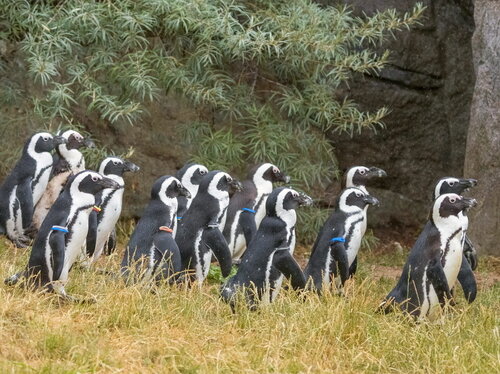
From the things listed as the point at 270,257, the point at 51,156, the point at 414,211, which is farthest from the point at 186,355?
the point at 414,211

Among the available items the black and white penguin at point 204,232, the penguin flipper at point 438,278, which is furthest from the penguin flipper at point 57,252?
the penguin flipper at point 438,278

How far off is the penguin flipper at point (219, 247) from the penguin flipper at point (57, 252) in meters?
1.20

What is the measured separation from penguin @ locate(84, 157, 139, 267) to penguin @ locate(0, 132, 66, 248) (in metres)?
0.54

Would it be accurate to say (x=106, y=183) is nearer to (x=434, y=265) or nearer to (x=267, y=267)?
(x=267, y=267)

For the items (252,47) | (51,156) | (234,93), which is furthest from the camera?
(234,93)

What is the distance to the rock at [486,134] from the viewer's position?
9.23 meters

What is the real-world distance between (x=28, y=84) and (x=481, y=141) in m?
4.30

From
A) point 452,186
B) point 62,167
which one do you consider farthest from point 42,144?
point 452,186

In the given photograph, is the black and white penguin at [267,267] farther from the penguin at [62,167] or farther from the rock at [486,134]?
the rock at [486,134]

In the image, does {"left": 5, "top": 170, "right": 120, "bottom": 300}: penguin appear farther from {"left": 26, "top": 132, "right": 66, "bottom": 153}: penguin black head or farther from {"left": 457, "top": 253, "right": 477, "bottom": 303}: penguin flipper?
{"left": 457, "top": 253, "right": 477, "bottom": 303}: penguin flipper

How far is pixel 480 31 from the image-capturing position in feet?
30.9

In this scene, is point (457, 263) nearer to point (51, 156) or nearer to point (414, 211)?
point (51, 156)

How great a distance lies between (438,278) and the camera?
20.9 ft

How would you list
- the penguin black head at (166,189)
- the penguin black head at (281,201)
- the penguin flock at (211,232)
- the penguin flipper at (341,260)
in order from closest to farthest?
1. the penguin flock at (211,232)
2. the penguin black head at (281,201)
3. the penguin black head at (166,189)
4. the penguin flipper at (341,260)
